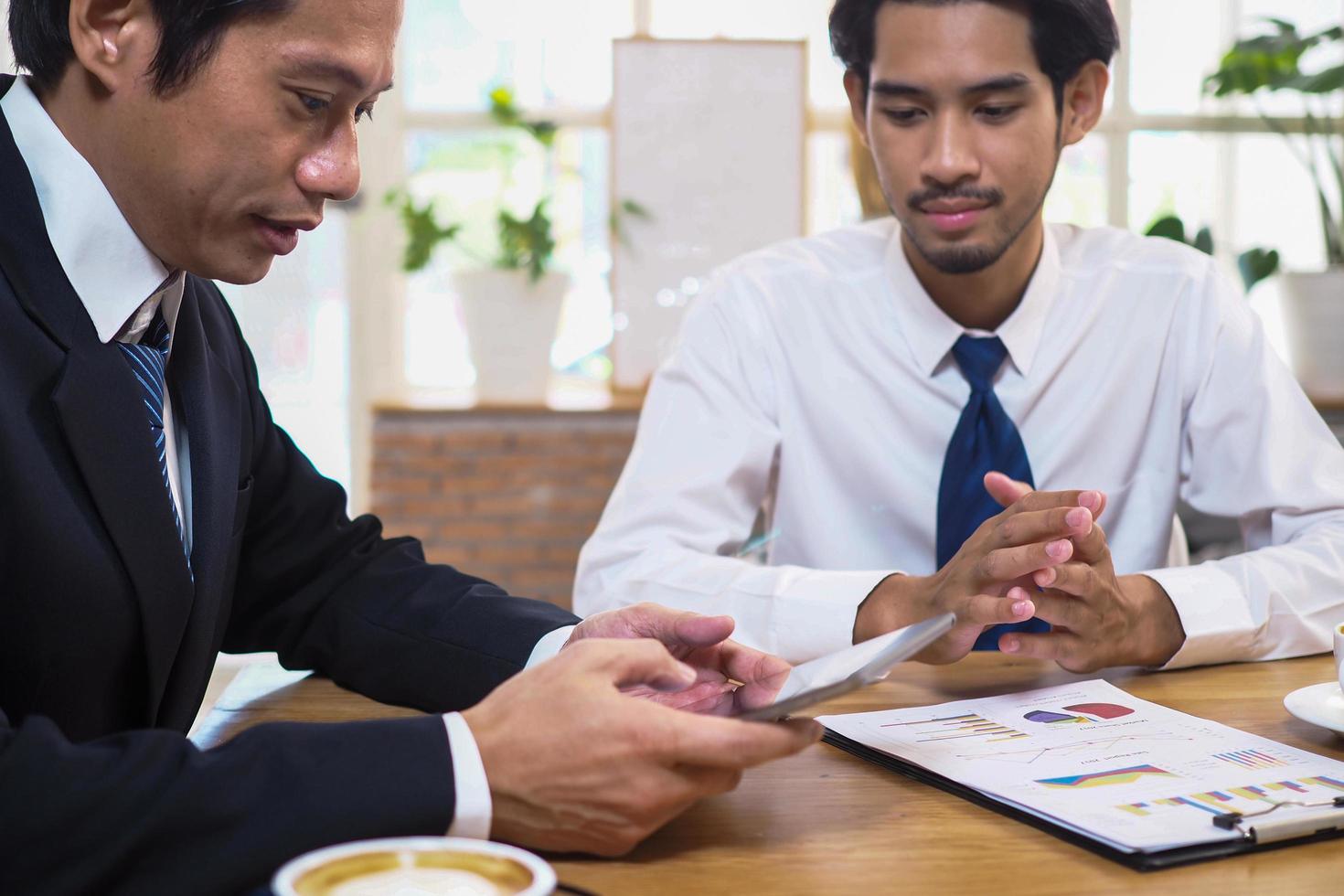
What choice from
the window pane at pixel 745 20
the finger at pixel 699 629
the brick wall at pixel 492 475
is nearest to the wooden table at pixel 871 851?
the finger at pixel 699 629

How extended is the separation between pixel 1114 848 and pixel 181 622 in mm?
786

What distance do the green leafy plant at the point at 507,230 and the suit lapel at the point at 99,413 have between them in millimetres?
3018

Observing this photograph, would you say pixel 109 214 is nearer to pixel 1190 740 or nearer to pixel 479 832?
pixel 479 832

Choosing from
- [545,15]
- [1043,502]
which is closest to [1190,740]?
[1043,502]

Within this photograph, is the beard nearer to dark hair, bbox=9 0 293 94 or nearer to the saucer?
the saucer

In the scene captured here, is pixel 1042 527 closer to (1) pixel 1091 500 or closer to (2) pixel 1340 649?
(1) pixel 1091 500

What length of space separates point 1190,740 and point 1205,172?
13.2 feet

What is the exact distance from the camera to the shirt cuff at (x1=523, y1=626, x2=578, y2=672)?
3.99 ft

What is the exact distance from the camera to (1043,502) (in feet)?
4.47

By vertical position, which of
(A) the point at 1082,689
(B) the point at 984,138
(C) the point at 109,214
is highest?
(B) the point at 984,138

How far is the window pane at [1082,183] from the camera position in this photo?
15.1 ft

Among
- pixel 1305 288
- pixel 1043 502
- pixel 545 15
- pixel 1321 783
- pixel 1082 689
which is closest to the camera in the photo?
pixel 1321 783

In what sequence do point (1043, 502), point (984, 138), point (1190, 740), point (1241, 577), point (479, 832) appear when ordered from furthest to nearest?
point (984, 138) → point (1241, 577) → point (1043, 502) → point (1190, 740) → point (479, 832)

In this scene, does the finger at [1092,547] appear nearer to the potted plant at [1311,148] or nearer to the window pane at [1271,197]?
the potted plant at [1311,148]
